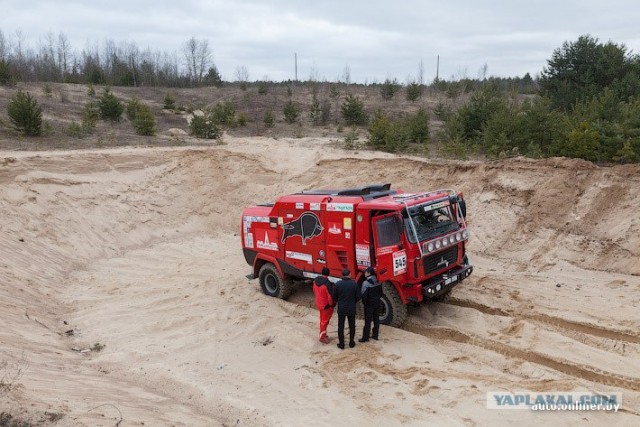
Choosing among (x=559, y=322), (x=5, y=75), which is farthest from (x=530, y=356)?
(x=5, y=75)

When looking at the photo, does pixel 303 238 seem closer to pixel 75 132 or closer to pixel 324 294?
pixel 324 294

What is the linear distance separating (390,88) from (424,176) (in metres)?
27.3

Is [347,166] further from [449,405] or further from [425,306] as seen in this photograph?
[449,405]

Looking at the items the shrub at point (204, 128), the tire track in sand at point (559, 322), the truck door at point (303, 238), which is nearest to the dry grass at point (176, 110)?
the shrub at point (204, 128)

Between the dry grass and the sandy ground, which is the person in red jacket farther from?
the dry grass

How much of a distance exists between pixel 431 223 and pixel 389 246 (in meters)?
1.05

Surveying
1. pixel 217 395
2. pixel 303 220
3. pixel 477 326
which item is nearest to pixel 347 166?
pixel 303 220

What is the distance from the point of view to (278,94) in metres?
45.6

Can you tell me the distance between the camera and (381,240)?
29.0 ft

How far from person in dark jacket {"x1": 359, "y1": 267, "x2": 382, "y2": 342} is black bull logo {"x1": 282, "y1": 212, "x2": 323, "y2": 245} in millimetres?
1787

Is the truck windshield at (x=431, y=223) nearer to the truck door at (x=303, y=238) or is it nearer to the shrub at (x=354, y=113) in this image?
the truck door at (x=303, y=238)

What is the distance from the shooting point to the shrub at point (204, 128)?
24953mm

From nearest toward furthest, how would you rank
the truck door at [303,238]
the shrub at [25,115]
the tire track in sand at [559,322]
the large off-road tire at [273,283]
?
the tire track in sand at [559,322] < the truck door at [303,238] < the large off-road tire at [273,283] < the shrub at [25,115]

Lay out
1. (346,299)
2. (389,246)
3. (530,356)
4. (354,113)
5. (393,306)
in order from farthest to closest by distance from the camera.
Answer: (354,113) → (393,306) → (389,246) → (346,299) → (530,356)
